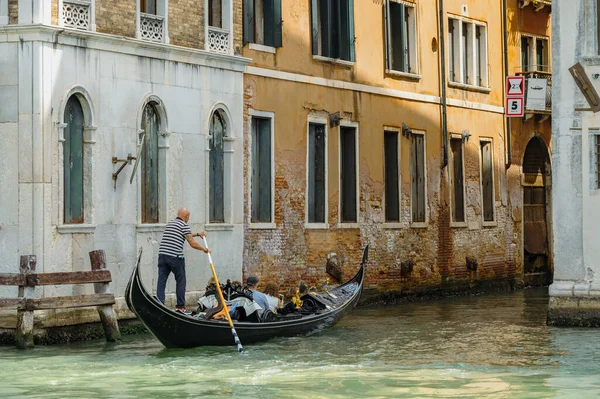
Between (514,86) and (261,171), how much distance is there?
20.2 feet

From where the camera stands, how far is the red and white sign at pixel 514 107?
79.1 feet

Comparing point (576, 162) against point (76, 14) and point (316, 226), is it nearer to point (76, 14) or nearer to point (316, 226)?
point (316, 226)

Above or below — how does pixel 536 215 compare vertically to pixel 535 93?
below

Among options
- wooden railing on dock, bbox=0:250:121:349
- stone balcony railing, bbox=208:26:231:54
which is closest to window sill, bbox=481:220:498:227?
stone balcony railing, bbox=208:26:231:54

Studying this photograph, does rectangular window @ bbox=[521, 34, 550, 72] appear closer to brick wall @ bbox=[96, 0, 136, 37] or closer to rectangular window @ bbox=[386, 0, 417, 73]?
rectangular window @ bbox=[386, 0, 417, 73]

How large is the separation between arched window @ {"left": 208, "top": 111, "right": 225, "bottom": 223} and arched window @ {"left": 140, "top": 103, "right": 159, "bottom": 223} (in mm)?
1148

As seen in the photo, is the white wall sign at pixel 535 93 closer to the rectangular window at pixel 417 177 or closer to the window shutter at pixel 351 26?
the rectangular window at pixel 417 177

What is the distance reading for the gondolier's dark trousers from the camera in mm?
16531

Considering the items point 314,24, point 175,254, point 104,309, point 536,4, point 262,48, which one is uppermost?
point 536,4

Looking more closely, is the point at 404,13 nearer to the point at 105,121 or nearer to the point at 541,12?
the point at 541,12

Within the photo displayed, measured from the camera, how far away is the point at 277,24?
787 inches

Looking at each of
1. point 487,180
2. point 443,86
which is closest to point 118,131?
point 443,86

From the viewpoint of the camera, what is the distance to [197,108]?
18.5 m

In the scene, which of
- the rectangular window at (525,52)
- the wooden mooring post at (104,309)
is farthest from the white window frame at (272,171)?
the rectangular window at (525,52)
